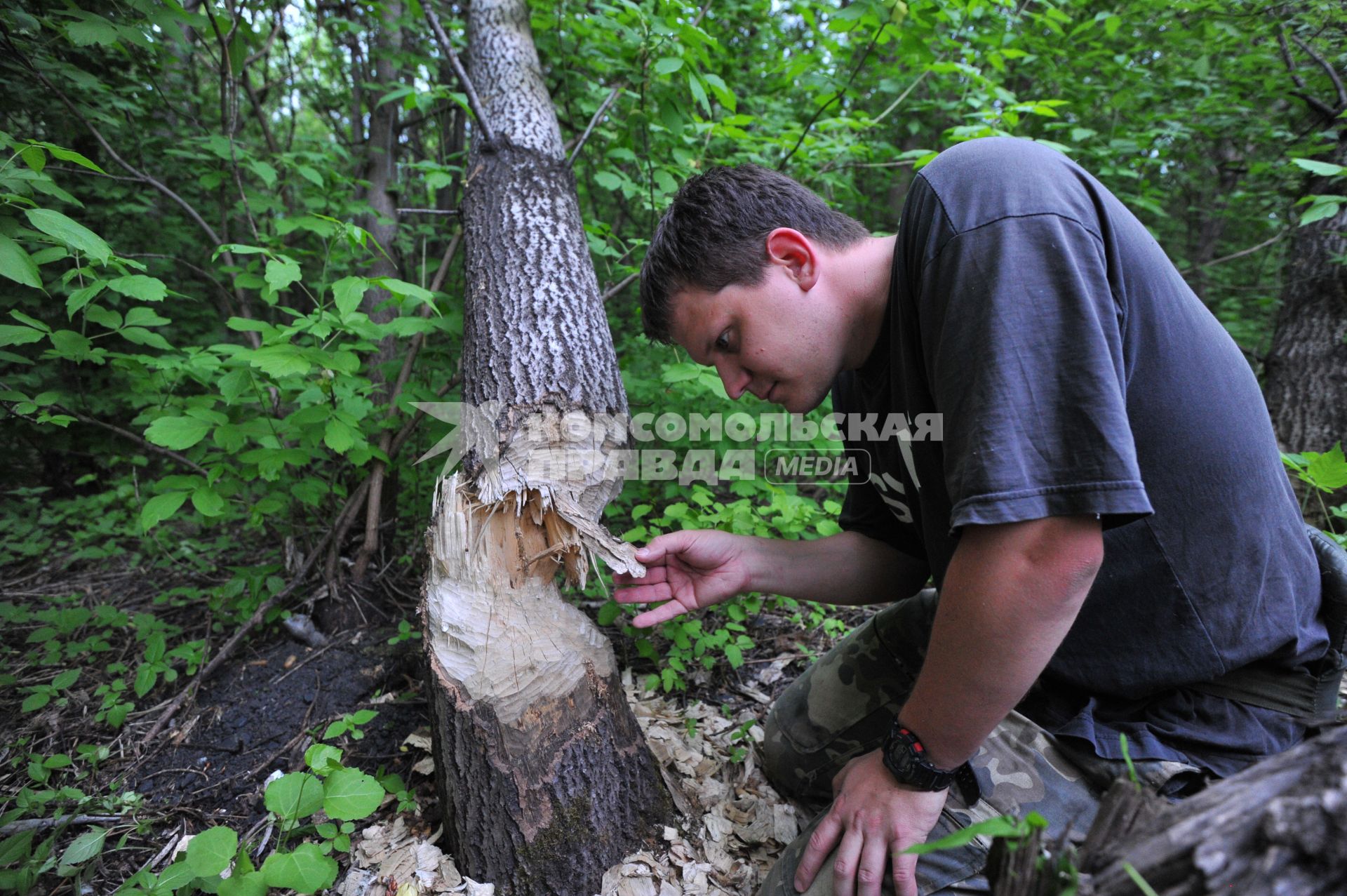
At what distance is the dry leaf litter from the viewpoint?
1.57m

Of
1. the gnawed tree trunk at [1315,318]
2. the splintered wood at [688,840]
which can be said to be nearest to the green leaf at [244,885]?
the splintered wood at [688,840]

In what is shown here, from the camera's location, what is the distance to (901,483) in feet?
5.60

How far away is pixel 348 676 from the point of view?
90.5 inches

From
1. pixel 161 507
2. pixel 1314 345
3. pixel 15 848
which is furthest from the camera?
pixel 1314 345

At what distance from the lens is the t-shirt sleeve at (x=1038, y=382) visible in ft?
3.18

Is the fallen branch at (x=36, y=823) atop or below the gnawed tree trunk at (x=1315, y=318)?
below

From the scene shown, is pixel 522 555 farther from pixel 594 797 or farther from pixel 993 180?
pixel 993 180

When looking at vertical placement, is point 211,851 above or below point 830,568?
below

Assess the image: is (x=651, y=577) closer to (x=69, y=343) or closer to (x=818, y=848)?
(x=818, y=848)

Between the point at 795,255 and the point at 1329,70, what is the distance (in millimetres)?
4044

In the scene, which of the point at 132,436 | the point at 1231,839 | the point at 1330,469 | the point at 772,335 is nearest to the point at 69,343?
the point at 132,436

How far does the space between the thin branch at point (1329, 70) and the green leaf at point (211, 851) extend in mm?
5518

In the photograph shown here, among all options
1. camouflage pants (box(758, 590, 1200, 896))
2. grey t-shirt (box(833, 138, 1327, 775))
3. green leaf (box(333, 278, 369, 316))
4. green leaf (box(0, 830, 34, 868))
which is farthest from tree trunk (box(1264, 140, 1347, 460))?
green leaf (box(0, 830, 34, 868))

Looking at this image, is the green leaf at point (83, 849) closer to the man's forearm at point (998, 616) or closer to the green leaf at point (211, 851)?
the green leaf at point (211, 851)
